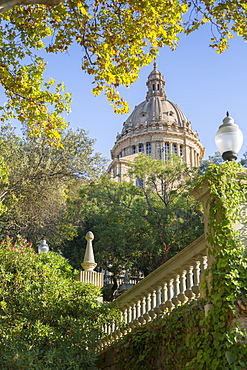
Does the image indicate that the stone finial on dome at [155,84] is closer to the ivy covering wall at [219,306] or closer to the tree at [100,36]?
the tree at [100,36]

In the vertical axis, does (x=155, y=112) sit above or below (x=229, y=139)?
above

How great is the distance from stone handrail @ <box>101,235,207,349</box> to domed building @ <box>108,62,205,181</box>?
64.5m

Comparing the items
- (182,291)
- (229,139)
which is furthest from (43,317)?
(229,139)

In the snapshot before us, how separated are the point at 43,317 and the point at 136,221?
17837 mm

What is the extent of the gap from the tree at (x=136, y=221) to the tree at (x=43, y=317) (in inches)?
602

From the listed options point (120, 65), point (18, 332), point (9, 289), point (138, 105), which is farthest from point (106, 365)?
point (138, 105)

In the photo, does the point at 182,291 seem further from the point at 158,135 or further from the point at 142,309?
the point at 158,135

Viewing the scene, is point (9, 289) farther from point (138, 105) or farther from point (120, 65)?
point (138, 105)

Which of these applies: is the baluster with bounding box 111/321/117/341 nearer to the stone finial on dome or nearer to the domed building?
the domed building

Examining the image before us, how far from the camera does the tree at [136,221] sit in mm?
26344

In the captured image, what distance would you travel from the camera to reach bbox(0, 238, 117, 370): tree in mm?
8164

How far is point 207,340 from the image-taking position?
589 centimetres

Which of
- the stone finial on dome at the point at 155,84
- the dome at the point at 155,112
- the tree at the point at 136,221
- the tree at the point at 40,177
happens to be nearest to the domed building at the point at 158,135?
the dome at the point at 155,112

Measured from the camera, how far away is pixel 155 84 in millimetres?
93562
